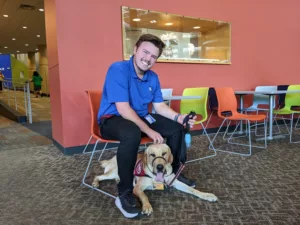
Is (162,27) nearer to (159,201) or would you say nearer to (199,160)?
(199,160)

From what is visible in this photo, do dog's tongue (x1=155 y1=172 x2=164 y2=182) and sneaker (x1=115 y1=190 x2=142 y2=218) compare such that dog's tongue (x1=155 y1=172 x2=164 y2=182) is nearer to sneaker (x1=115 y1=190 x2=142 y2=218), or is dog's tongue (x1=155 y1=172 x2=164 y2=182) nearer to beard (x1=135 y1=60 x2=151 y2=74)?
sneaker (x1=115 y1=190 x2=142 y2=218)

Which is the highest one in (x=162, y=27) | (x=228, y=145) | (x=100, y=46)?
(x=162, y=27)

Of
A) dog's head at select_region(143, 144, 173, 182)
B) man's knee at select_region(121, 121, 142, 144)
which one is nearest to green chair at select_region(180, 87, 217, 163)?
dog's head at select_region(143, 144, 173, 182)

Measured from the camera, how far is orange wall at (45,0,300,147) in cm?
330

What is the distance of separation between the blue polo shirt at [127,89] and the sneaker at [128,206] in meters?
0.61

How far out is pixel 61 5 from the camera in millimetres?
3203

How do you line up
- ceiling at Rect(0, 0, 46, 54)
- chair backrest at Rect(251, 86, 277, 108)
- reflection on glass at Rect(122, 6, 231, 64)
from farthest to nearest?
1. ceiling at Rect(0, 0, 46, 54)
2. chair backrest at Rect(251, 86, 277, 108)
3. reflection on glass at Rect(122, 6, 231, 64)

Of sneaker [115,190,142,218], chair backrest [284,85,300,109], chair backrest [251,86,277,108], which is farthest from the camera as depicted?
chair backrest [251,86,277,108]

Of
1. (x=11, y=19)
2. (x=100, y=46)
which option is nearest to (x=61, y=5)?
(x=100, y=46)

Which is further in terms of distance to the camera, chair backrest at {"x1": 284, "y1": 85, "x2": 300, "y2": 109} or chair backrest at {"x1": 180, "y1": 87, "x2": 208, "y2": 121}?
chair backrest at {"x1": 284, "y1": 85, "x2": 300, "y2": 109}

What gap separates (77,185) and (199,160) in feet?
4.64

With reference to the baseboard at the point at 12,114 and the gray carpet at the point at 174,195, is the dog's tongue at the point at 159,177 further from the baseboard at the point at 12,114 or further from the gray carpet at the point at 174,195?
the baseboard at the point at 12,114

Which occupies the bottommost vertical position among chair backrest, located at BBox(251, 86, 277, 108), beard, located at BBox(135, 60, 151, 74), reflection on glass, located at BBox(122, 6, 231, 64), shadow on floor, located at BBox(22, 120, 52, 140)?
shadow on floor, located at BBox(22, 120, 52, 140)

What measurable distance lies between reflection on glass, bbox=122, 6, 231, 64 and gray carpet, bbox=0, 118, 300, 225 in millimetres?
1950
